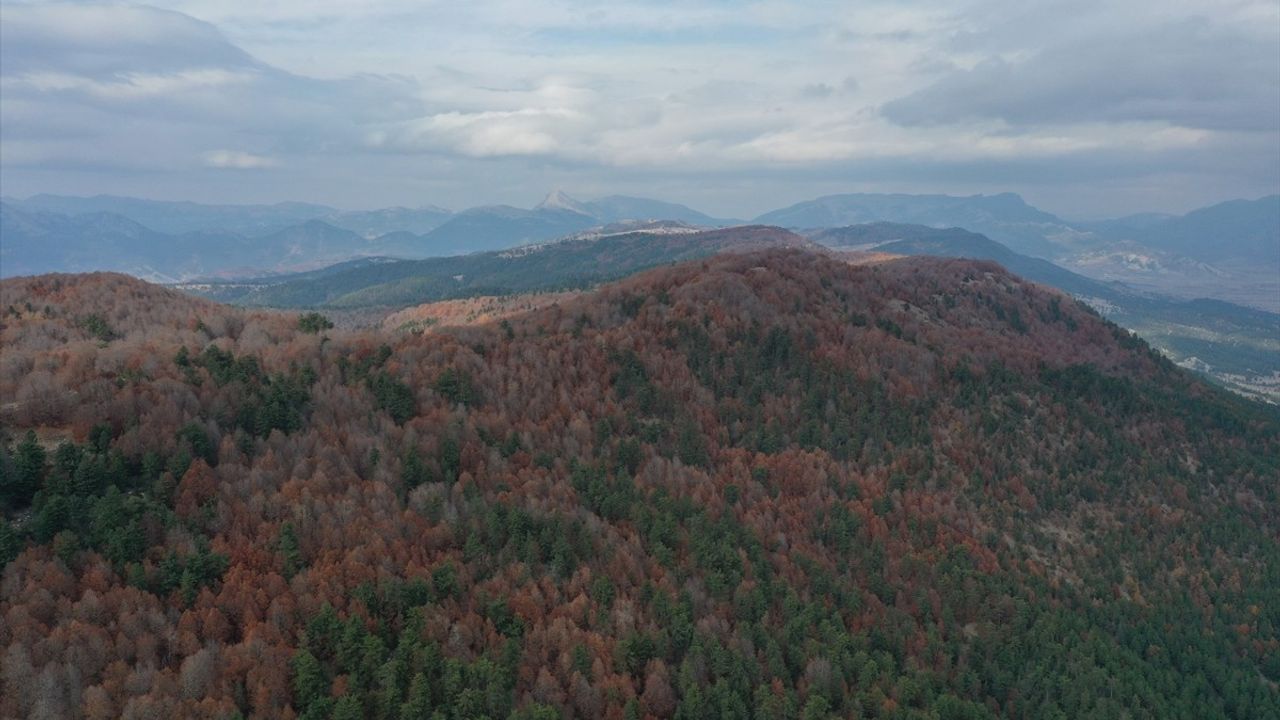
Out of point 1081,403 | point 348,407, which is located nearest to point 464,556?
point 348,407

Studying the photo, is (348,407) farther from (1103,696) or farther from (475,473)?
(1103,696)

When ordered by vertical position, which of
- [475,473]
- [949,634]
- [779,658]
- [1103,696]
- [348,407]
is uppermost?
[348,407]

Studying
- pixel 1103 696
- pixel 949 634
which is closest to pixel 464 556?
pixel 949 634

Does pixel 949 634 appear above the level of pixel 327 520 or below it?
below

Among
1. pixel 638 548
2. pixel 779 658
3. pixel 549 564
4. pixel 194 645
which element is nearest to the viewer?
pixel 194 645

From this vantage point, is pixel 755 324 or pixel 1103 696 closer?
pixel 1103 696

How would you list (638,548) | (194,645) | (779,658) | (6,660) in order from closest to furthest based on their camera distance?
(6,660) < (194,645) < (779,658) < (638,548)
